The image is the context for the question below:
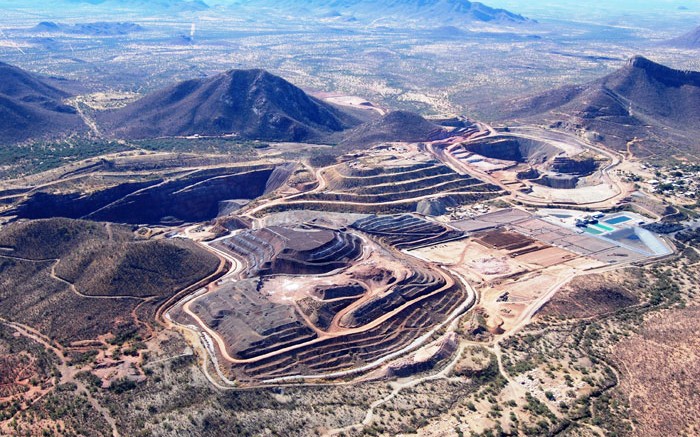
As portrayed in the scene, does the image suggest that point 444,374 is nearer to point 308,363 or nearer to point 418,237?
point 308,363

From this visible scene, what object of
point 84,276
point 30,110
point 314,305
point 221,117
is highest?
point 221,117

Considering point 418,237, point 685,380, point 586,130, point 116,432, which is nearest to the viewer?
point 116,432

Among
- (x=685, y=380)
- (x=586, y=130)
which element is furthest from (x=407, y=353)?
(x=586, y=130)

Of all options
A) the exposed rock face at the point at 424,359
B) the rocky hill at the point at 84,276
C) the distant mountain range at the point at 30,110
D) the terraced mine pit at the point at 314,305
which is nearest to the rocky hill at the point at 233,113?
the distant mountain range at the point at 30,110

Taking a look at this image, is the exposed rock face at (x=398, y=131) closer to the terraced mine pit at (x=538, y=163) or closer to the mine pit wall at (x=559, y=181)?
the terraced mine pit at (x=538, y=163)

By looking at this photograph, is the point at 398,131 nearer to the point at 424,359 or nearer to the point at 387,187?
the point at 387,187

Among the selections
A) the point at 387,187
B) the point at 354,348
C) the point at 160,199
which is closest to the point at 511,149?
the point at 387,187

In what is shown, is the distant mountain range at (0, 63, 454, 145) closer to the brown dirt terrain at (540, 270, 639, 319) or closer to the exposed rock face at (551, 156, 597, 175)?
the exposed rock face at (551, 156, 597, 175)
